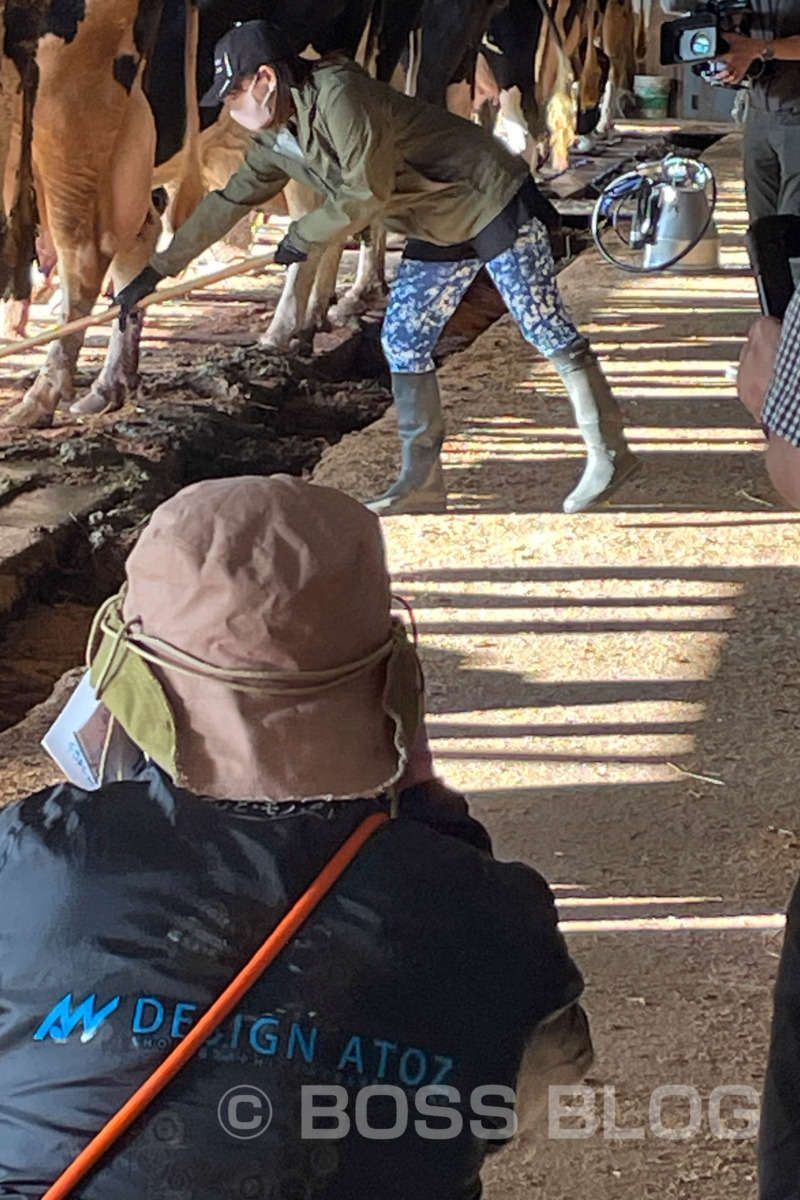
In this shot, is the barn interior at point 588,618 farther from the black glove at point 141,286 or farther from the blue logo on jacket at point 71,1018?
the blue logo on jacket at point 71,1018

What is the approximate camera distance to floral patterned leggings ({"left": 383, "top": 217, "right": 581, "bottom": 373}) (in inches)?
192

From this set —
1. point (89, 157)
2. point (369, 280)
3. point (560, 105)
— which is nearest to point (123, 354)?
point (89, 157)

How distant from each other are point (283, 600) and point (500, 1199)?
1.17 meters

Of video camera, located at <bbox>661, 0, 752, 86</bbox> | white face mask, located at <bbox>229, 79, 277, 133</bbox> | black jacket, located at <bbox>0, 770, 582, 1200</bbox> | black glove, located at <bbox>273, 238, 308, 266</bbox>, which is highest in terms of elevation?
black jacket, located at <bbox>0, 770, 582, 1200</bbox>

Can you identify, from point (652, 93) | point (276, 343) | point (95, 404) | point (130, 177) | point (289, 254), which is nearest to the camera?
point (289, 254)

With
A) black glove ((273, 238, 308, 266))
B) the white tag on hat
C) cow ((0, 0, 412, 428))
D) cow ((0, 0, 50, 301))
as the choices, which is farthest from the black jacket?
cow ((0, 0, 412, 428))

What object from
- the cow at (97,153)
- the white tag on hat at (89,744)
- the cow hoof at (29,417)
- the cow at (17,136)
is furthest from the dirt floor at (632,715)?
the white tag on hat at (89,744)

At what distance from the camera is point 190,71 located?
23.3 ft

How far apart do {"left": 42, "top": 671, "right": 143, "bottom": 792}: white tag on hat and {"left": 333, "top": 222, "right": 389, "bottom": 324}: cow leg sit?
25.7 feet

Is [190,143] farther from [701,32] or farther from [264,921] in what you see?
[264,921]

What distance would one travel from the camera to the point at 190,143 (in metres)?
7.34

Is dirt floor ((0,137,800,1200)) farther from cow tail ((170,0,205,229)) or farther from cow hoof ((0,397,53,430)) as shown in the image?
cow tail ((170,0,205,229))

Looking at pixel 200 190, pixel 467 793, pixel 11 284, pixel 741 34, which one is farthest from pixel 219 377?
pixel 467 793

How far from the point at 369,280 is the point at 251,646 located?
851cm
